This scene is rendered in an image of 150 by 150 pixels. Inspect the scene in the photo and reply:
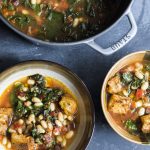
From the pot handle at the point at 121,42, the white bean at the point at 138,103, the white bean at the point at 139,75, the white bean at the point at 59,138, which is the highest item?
the pot handle at the point at 121,42

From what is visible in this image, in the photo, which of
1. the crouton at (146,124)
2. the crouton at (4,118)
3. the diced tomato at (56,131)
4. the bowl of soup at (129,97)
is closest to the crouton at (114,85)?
the bowl of soup at (129,97)

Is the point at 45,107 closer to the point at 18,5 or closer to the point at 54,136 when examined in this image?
the point at 54,136

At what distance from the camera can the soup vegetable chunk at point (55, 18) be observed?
9.80 feet

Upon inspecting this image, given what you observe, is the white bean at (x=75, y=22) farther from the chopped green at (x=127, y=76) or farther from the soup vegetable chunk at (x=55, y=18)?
the chopped green at (x=127, y=76)

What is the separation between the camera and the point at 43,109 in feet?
9.68

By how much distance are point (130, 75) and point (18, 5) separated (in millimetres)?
709

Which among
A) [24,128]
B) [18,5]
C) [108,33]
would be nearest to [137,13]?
[108,33]

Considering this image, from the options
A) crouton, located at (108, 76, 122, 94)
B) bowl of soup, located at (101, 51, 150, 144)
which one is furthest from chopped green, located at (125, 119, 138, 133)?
crouton, located at (108, 76, 122, 94)

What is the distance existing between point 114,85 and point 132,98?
0.13m

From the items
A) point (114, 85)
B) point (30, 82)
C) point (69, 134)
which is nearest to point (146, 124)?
point (114, 85)

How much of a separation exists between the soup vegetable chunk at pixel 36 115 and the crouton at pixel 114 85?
0.21 metres

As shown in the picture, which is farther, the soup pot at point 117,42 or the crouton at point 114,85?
the crouton at point 114,85

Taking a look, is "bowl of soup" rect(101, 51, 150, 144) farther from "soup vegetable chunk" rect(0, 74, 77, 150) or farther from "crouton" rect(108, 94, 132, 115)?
"soup vegetable chunk" rect(0, 74, 77, 150)

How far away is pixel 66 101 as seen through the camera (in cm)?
291
